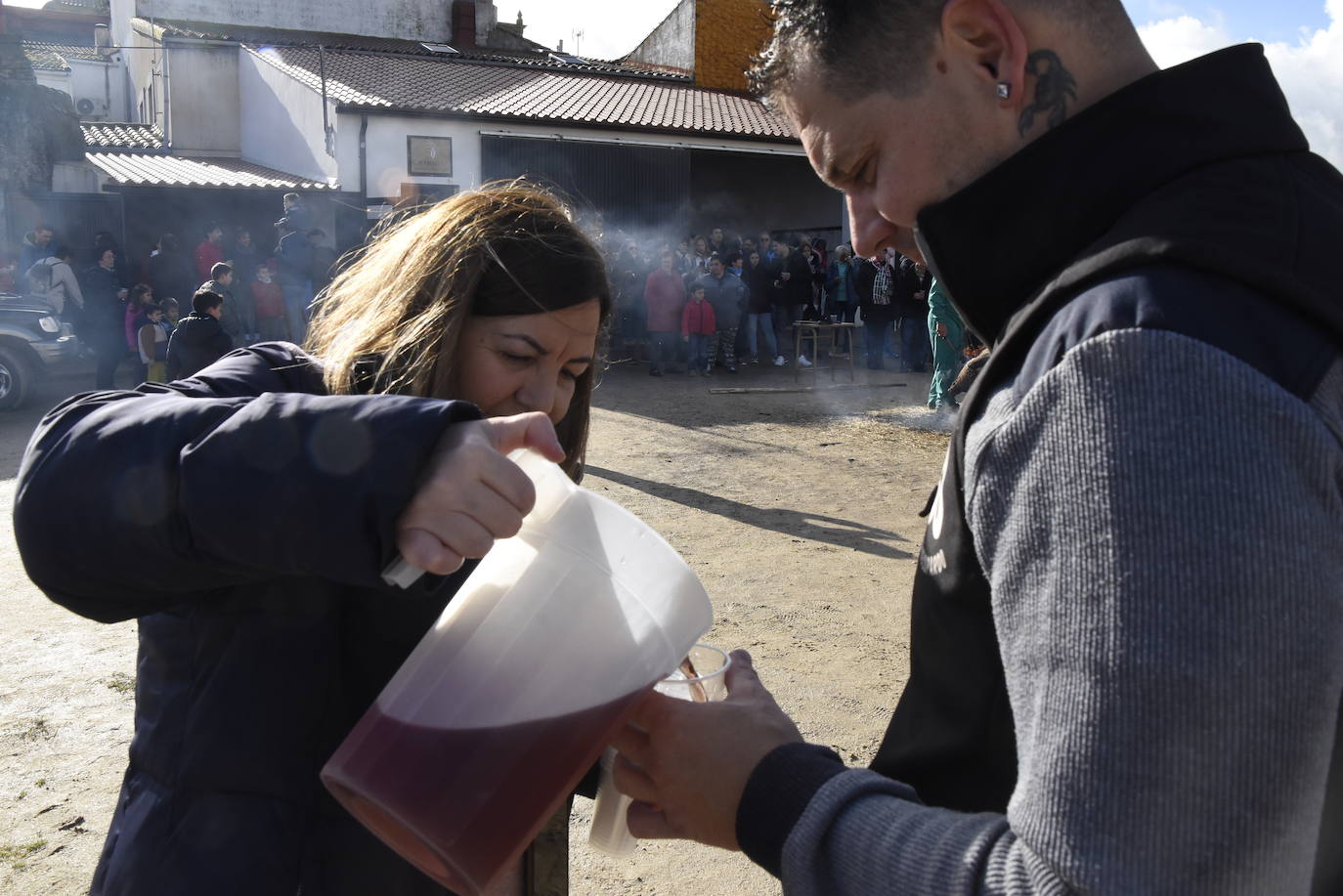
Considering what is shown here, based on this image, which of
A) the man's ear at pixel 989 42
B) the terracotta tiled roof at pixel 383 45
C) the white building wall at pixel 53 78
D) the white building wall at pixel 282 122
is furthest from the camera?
the white building wall at pixel 53 78

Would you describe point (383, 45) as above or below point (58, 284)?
above

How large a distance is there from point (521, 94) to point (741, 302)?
26.4 feet

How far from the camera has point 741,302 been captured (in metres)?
15.8

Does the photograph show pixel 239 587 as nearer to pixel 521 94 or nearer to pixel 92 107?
pixel 521 94

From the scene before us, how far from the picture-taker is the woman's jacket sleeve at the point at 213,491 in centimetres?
109

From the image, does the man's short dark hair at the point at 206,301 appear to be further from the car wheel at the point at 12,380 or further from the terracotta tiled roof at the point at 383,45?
the terracotta tiled roof at the point at 383,45

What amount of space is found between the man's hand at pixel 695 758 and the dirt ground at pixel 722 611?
210cm

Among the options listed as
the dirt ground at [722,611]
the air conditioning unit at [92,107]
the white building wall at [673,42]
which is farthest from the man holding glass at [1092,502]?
the air conditioning unit at [92,107]

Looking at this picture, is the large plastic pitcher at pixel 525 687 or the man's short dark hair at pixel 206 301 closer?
the large plastic pitcher at pixel 525 687

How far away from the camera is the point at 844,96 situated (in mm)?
1162

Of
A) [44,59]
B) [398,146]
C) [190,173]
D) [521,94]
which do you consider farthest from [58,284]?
[44,59]

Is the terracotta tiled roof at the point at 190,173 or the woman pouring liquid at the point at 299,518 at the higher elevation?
the terracotta tiled roof at the point at 190,173

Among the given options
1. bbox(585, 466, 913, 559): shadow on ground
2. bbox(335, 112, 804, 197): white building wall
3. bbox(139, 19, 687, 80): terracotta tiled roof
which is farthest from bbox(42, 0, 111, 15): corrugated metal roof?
bbox(585, 466, 913, 559): shadow on ground

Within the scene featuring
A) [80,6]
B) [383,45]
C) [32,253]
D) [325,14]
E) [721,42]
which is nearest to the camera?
[32,253]
